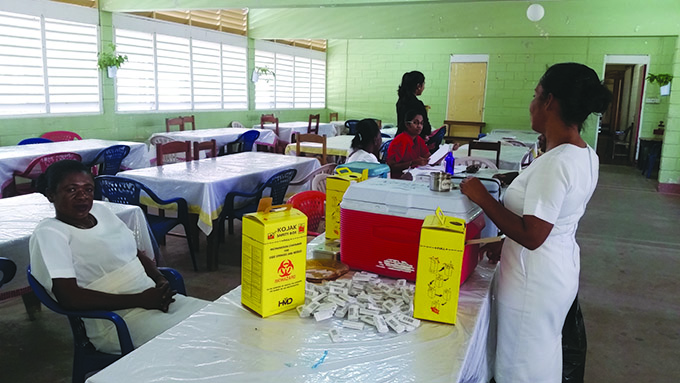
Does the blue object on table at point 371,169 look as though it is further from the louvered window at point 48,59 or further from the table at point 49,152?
the louvered window at point 48,59

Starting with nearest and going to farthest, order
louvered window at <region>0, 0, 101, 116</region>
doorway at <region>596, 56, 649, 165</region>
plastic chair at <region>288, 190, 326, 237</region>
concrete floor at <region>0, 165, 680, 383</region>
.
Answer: concrete floor at <region>0, 165, 680, 383</region> → plastic chair at <region>288, 190, 326, 237</region> → louvered window at <region>0, 0, 101, 116</region> → doorway at <region>596, 56, 649, 165</region>

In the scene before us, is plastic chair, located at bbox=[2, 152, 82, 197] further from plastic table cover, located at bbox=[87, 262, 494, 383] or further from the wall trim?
the wall trim

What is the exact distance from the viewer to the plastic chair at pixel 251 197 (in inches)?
150

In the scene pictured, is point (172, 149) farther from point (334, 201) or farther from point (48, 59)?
point (334, 201)

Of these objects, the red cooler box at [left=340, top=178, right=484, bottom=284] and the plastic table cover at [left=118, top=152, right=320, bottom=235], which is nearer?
the red cooler box at [left=340, top=178, right=484, bottom=284]

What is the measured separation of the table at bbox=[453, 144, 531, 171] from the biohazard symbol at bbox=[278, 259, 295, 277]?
13.2ft

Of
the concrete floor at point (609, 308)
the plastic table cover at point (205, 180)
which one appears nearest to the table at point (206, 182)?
the plastic table cover at point (205, 180)

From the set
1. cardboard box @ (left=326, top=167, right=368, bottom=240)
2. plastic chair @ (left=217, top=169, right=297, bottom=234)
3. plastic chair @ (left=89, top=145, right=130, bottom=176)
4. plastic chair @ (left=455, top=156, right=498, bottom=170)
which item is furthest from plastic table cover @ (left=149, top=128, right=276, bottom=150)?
cardboard box @ (left=326, top=167, right=368, bottom=240)

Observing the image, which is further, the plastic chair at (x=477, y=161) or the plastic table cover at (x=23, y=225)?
the plastic chair at (x=477, y=161)

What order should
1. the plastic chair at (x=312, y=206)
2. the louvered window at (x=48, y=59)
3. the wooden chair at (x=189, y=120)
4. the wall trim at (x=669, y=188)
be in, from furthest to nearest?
the wooden chair at (x=189, y=120) → the wall trim at (x=669, y=188) → the louvered window at (x=48, y=59) → the plastic chair at (x=312, y=206)

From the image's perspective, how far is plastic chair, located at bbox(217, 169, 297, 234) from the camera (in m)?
3.81

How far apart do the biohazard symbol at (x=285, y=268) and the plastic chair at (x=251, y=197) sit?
251 centimetres

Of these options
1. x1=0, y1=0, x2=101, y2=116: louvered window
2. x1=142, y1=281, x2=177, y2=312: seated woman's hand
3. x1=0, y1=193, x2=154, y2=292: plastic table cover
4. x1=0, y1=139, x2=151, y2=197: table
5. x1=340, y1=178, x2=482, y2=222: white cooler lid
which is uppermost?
x1=0, y1=0, x2=101, y2=116: louvered window

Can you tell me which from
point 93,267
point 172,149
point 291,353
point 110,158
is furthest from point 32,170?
point 291,353
